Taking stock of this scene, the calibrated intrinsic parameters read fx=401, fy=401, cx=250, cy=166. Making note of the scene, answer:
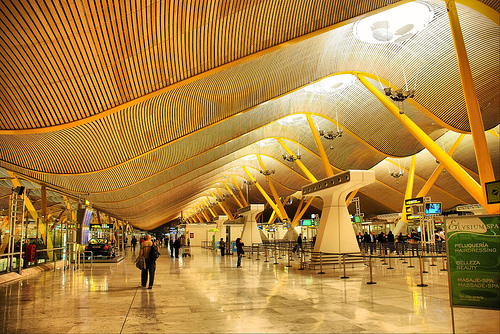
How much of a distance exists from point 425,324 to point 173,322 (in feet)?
13.1

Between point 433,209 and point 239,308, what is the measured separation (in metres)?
18.3

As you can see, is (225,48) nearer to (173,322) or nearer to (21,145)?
(173,322)

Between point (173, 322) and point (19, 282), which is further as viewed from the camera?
point (19, 282)

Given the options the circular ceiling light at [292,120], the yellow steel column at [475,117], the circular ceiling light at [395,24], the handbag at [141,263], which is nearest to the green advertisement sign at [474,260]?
the yellow steel column at [475,117]

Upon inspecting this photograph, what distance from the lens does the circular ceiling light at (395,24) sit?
17.0m

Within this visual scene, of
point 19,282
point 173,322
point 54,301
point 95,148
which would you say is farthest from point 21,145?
point 173,322

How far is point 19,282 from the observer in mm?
12898

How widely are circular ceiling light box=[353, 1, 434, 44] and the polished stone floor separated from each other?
36.6 ft

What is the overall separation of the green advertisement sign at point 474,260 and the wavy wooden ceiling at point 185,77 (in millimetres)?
6715

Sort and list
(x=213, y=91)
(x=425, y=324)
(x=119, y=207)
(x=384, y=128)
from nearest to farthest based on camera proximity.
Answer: (x=425, y=324)
(x=213, y=91)
(x=384, y=128)
(x=119, y=207)

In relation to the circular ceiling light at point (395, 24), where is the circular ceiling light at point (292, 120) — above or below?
below

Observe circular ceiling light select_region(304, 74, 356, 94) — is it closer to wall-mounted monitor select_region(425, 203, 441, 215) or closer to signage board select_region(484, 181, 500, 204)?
wall-mounted monitor select_region(425, 203, 441, 215)

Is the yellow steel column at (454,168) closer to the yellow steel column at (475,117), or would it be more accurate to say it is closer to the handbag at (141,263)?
the yellow steel column at (475,117)

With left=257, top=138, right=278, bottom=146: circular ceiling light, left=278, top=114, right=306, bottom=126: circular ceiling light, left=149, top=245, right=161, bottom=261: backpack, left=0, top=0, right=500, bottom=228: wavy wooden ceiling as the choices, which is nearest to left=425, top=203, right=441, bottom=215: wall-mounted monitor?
left=0, top=0, right=500, bottom=228: wavy wooden ceiling
